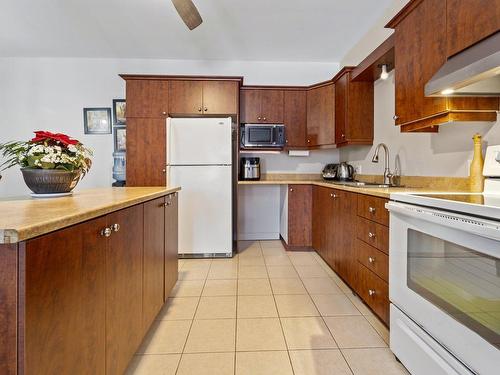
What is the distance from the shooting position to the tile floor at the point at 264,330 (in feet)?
4.68

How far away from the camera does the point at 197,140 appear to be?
3.12 m

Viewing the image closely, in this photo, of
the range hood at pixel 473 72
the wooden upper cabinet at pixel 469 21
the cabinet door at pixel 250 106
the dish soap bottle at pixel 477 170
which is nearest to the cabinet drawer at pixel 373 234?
the dish soap bottle at pixel 477 170

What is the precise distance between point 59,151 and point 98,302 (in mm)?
822

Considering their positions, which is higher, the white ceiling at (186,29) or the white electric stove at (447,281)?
the white ceiling at (186,29)

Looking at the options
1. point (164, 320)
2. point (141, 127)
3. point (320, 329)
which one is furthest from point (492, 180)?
point (141, 127)

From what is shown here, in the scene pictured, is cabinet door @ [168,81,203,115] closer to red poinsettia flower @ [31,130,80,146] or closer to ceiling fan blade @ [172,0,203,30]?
ceiling fan blade @ [172,0,203,30]

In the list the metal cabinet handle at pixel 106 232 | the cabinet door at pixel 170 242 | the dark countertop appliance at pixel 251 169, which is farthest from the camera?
the dark countertop appliance at pixel 251 169

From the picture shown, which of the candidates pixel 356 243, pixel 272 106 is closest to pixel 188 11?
pixel 272 106

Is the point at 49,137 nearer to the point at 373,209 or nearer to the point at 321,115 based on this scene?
the point at 373,209

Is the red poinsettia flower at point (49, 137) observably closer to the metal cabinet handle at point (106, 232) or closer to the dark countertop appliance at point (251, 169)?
the metal cabinet handle at point (106, 232)

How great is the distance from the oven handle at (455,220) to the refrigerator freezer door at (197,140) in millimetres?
2159

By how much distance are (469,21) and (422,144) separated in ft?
3.37

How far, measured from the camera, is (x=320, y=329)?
175 cm

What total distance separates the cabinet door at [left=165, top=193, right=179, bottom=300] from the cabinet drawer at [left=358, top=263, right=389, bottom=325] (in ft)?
4.72
